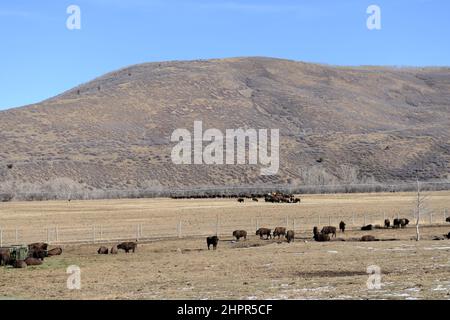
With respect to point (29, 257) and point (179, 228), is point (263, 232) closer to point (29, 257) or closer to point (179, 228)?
point (179, 228)

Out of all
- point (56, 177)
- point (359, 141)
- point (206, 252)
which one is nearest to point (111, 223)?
point (206, 252)

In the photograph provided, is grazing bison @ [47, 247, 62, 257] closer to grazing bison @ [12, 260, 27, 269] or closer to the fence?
grazing bison @ [12, 260, 27, 269]

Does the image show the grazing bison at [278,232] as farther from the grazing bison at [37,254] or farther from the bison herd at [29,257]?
the grazing bison at [37,254]

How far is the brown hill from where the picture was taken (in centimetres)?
12019

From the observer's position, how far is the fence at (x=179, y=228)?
45.1 metres

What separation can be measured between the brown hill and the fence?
55.3 m

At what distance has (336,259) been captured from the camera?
3031 cm

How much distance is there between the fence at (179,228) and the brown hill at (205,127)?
5526 cm

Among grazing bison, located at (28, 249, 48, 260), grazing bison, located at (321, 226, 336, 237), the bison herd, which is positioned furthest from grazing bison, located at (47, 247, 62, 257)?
grazing bison, located at (321, 226, 336, 237)

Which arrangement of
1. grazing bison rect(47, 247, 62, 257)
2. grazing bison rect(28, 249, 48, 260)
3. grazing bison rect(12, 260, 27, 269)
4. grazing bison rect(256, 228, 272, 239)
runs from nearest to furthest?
grazing bison rect(12, 260, 27, 269)
grazing bison rect(28, 249, 48, 260)
grazing bison rect(47, 247, 62, 257)
grazing bison rect(256, 228, 272, 239)

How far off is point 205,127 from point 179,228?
9804cm

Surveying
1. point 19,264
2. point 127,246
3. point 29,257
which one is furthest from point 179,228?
point 19,264

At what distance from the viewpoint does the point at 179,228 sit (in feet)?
158
